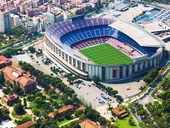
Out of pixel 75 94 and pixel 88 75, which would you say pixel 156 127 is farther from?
pixel 88 75

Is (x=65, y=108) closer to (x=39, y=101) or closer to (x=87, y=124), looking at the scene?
(x=39, y=101)

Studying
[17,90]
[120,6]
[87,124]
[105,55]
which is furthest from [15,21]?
[87,124]

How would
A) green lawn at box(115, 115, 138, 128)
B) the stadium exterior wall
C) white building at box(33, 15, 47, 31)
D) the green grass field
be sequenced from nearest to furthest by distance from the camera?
green lawn at box(115, 115, 138, 128), the stadium exterior wall, the green grass field, white building at box(33, 15, 47, 31)

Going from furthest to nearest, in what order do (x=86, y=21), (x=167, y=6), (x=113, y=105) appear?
(x=167, y=6)
(x=86, y=21)
(x=113, y=105)

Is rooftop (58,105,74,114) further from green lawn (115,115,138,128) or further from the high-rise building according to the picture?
the high-rise building

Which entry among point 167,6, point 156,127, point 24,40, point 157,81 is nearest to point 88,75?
point 157,81

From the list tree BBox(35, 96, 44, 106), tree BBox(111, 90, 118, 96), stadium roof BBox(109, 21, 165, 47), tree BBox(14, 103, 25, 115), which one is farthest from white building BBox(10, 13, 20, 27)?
tree BBox(111, 90, 118, 96)
